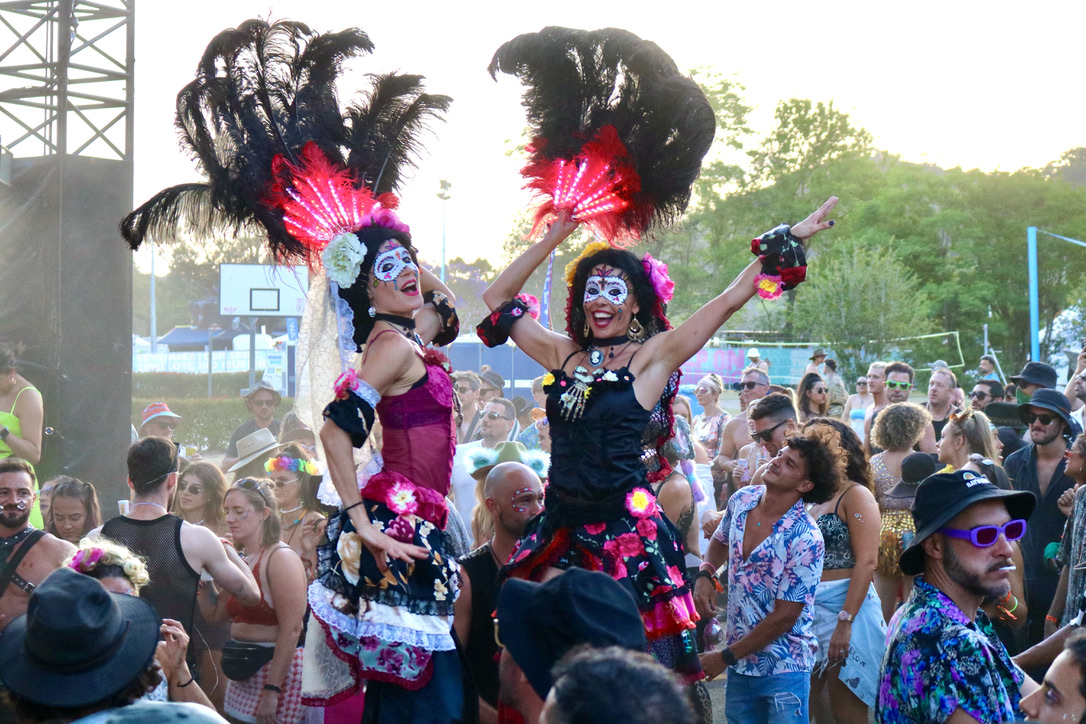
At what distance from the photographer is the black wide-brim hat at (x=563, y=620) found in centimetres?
194

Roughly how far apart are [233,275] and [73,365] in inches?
383

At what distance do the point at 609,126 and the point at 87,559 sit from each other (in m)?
2.39

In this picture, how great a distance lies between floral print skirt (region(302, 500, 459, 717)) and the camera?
10.5ft

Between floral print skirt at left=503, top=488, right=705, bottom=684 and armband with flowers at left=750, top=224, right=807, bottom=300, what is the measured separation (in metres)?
0.81

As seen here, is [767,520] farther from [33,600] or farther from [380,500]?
[33,600]

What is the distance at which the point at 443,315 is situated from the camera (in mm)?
3809

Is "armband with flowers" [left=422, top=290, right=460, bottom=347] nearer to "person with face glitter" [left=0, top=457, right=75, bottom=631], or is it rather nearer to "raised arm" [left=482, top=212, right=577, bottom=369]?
"raised arm" [left=482, top=212, right=577, bottom=369]

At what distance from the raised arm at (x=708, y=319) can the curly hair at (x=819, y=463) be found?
955mm

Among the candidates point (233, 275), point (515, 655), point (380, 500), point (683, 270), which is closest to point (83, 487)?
point (380, 500)

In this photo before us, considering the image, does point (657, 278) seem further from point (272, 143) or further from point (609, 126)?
point (272, 143)

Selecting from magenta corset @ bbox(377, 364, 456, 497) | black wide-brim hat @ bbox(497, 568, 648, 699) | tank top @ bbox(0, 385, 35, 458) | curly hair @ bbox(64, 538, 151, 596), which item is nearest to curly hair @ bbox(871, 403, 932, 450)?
magenta corset @ bbox(377, 364, 456, 497)

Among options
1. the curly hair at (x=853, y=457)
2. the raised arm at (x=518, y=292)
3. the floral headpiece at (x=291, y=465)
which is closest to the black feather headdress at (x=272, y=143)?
the raised arm at (x=518, y=292)

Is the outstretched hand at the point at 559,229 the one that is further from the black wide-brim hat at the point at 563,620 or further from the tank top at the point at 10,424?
the tank top at the point at 10,424

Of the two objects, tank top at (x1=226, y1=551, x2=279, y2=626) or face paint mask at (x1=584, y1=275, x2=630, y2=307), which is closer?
Result: face paint mask at (x1=584, y1=275, x2=630, y2=307)
